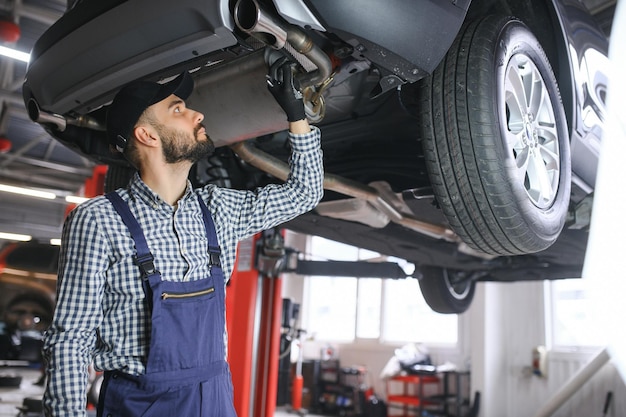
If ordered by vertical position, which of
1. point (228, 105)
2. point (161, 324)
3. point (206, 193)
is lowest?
point (161, 324)

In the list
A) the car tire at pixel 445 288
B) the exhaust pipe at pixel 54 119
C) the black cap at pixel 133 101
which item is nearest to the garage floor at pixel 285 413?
the car tire at pixel 445 288

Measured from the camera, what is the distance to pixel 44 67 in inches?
65.9

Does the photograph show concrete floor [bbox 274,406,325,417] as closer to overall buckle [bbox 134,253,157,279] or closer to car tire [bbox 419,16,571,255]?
car tire [bbox 419,16,571,255]

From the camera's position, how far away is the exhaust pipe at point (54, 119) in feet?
5.91

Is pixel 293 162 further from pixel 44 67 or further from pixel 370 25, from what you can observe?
pixel 44 67

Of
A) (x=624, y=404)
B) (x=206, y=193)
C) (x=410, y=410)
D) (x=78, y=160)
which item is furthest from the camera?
(x=78, y=160)

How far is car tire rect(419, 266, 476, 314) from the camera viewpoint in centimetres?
377

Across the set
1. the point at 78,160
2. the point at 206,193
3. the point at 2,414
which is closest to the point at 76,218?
the point at 206,193

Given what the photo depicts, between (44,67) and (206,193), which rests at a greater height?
(44,67)

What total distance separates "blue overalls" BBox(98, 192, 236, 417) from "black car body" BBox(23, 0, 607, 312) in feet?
1.54

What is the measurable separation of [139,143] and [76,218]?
10.2 inches

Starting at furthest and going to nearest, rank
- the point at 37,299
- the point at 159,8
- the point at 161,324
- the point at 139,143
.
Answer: the point at 37,299, the point at 139,143, the point at 159,8, the point at 161,324

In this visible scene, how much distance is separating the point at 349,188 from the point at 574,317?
6.20 m

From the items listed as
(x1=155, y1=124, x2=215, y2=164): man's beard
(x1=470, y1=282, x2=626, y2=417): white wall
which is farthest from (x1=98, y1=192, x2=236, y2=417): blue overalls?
(x1=470, y1=282, x2=626, y2=417): white wall
